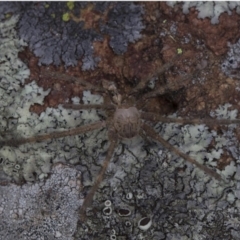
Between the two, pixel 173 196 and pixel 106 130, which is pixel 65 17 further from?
pixel 173 196

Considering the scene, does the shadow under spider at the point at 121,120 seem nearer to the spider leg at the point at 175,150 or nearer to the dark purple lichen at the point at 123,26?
the spider leg at the point at 175,150

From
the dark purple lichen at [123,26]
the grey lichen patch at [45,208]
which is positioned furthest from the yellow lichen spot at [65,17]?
the grey lichen patch at [45,208]

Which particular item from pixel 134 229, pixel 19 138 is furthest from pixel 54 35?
pixel 134 229

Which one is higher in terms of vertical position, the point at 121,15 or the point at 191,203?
the point at 121,15

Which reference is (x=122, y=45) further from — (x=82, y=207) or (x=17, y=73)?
(x=82, y=207)

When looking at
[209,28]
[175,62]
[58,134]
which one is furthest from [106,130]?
[209,28]

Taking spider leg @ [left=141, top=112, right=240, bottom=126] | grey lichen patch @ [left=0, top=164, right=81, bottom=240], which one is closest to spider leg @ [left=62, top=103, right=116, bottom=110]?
spider leg @ [left=141, top=112, right=240, bottom=126]

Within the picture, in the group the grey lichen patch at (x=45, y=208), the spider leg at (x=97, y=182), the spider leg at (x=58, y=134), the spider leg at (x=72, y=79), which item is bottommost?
the grey lichen patch at (x=45, y=208)
